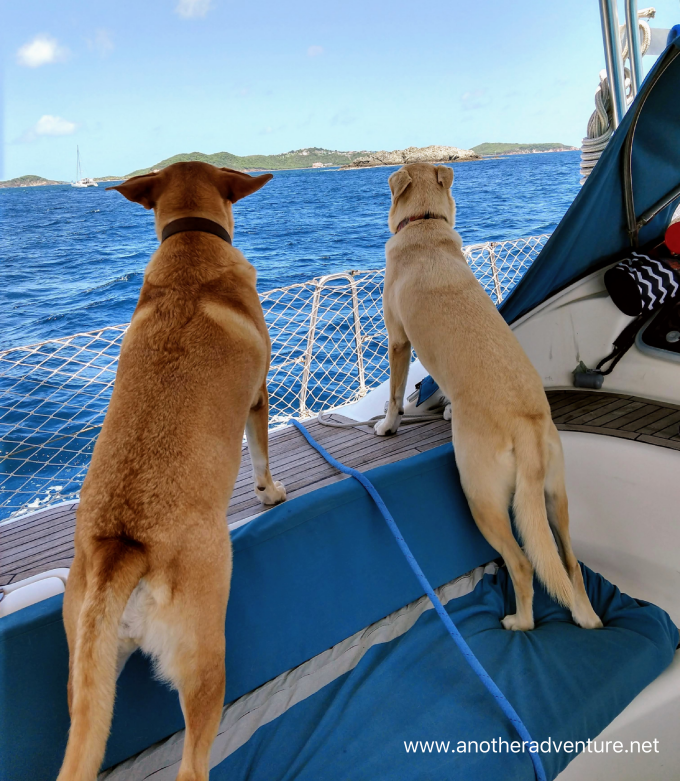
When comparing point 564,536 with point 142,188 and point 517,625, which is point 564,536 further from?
point 142,188

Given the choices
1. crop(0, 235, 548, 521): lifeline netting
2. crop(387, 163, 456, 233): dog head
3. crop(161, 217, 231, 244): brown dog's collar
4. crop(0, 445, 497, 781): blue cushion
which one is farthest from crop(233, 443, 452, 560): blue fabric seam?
crop(0, 235, 548, 521): lifeline netting

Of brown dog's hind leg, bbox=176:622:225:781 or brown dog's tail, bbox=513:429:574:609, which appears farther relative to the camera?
brown dog's tail, bbox=513:429:574:609

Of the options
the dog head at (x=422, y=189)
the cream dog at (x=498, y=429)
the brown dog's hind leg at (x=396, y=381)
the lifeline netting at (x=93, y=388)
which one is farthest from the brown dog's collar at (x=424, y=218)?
the lifeline netting at (x=93, y=388)

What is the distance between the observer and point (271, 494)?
201 cm

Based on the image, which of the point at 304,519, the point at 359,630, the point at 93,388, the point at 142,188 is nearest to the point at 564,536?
the point at 359,630

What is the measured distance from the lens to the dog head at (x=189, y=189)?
5.29 feet

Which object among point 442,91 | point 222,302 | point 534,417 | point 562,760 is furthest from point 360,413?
point 442,91

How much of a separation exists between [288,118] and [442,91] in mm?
15633

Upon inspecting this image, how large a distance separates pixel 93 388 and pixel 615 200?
6.09 meters

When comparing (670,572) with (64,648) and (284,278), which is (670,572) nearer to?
(64,648)

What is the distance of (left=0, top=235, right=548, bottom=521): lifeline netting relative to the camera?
316 cm

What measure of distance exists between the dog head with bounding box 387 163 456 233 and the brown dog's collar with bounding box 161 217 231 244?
1.06m

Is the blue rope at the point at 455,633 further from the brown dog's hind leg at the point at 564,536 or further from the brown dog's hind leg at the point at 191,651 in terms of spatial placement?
the brown dog's hind leg at the point at 191,651

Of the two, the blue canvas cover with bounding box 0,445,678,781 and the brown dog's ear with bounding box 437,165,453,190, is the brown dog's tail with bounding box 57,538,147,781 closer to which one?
the blue canvas cover with bounding box 0,445,678,781
